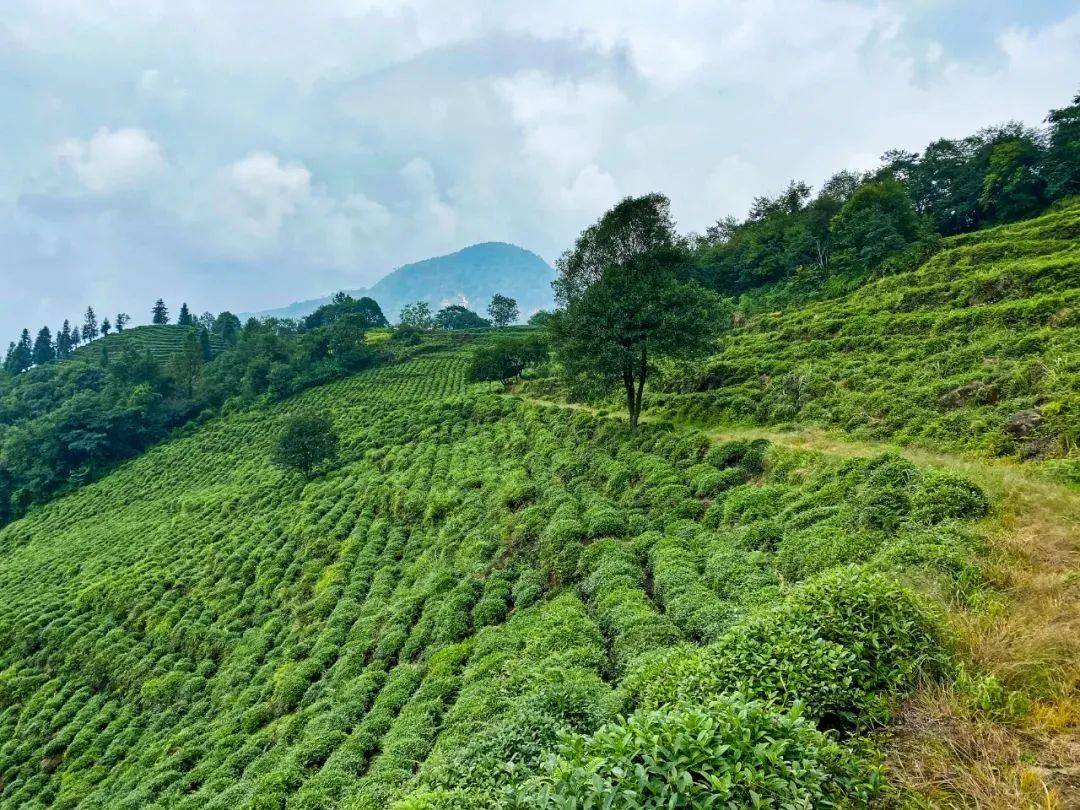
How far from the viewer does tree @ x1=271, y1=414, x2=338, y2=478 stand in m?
46.9

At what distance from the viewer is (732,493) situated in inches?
758

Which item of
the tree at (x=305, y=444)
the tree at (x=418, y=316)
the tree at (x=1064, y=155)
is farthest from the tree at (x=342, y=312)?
the tree at (x=1064, y=155)

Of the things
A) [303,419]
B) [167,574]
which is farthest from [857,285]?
[167,574]

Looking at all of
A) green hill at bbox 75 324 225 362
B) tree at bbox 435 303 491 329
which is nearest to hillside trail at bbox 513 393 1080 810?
green hill at bbox 75 324 225 362

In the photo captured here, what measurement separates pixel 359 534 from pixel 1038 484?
31.3 meters

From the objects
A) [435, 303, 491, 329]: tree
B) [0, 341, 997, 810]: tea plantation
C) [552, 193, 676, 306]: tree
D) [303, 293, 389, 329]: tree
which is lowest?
[0, 341, 997, 810]: tea plantation

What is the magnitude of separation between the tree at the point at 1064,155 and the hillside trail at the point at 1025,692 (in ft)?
202

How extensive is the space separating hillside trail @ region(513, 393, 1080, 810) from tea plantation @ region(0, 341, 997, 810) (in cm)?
45

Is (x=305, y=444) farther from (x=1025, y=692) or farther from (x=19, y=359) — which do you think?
(x=19, y=359)

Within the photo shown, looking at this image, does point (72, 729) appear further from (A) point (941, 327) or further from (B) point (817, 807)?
(A) point (941, 327)

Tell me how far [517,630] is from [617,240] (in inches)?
1059

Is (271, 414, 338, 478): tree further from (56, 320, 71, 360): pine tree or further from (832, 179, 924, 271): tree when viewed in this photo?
(56, 320, 71, 360): pine tree

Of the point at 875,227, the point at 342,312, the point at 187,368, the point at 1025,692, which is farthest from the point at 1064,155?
the point at 342,312

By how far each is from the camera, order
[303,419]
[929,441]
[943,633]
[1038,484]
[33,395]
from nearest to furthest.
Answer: [943,633], [1038,484], [929,441], [303,419], [33,395]
